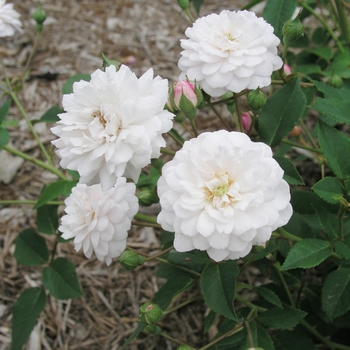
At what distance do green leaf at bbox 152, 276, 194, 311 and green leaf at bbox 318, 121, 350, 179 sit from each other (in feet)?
1.42

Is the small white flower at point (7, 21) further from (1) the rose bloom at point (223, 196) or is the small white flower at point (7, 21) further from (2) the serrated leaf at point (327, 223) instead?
(2) the serrated leaf at point (327, 223)

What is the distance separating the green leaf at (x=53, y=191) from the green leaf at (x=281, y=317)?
2.10 ft

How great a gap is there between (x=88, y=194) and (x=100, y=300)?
0.67m

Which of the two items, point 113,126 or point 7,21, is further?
point 7,21

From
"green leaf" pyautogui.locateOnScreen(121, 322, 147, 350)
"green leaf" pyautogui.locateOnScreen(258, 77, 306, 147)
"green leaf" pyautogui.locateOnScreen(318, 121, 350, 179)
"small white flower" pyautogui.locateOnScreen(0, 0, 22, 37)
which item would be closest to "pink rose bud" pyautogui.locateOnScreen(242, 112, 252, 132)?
"green leaf" pyautogui.locateOnScreen(258, 77, 306, 147)

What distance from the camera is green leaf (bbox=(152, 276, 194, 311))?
42.5 inches

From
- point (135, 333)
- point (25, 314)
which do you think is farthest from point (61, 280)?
point (135, 333)

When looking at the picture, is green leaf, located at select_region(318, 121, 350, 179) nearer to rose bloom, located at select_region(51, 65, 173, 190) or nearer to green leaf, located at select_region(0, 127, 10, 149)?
rose bloom, located at select_region(51, 65, 173, 190)

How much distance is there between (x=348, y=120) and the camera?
103cm

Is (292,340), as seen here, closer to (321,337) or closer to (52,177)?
(321,337)

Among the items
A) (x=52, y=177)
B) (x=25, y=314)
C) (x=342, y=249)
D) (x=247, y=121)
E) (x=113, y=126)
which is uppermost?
(x=113, y=126)

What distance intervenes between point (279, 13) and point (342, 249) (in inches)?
28.6

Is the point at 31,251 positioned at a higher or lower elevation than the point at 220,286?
lower

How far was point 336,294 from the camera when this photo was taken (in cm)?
111
